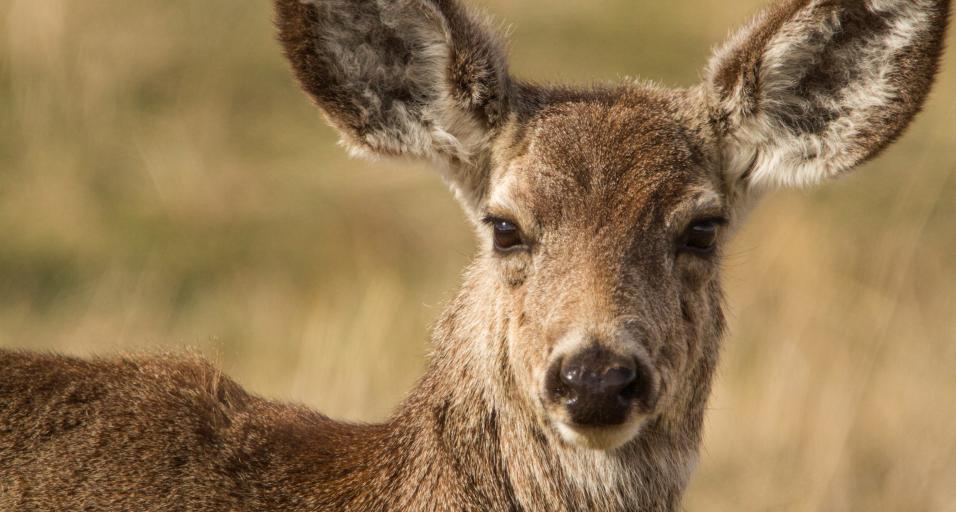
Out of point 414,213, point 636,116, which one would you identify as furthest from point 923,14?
point 414,213

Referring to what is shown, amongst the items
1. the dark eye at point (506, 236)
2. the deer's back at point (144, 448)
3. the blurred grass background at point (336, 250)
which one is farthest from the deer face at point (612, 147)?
the blurred grass background at point (336, 250)

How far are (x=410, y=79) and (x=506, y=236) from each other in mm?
875

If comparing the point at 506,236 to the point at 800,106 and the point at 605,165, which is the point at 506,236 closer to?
the point at 605,165

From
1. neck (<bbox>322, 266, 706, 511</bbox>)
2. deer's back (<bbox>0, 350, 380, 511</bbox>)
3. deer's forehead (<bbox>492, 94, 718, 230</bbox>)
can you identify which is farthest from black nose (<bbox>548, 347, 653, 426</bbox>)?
deer's back (<bbox>0, 350, 380, 511</bbox>)

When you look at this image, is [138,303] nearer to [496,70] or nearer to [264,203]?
[264,203]

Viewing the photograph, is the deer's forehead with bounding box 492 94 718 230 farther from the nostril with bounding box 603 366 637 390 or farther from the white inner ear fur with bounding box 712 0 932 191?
the nostril with bounding box 603 366 637 390

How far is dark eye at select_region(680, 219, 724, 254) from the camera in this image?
5.80 meters

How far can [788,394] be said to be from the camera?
1028cm

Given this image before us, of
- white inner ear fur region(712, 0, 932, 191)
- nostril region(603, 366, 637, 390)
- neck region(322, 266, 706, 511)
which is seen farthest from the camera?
white inner ear fur region(712, 0, 932, 191)

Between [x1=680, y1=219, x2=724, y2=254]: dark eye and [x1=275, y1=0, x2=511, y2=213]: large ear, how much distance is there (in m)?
0.90

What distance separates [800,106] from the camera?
6422 millimetres

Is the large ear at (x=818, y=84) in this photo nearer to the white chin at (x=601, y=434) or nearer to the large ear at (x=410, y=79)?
the large ear at (x=410, y=79)

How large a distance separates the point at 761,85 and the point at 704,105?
24 cm

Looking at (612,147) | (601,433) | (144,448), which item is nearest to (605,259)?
(612,147)
